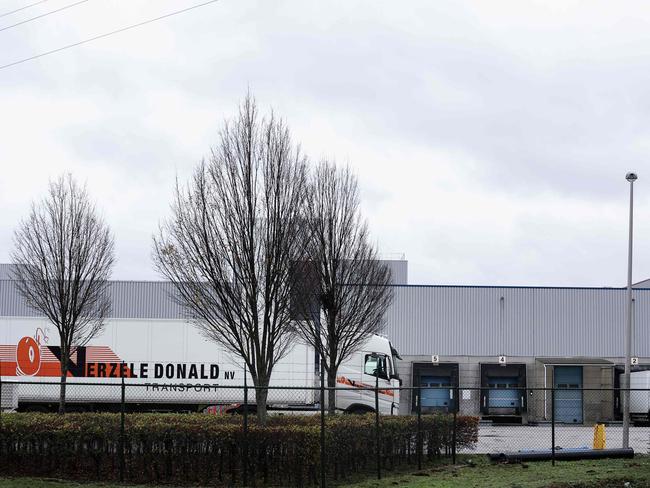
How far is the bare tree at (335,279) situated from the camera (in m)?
21.0

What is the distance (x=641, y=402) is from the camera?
128ft

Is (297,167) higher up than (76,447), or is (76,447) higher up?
(297,167)

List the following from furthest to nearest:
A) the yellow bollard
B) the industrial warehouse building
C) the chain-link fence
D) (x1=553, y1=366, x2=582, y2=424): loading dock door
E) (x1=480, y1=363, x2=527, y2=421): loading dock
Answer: the industrial warehouse building, (x1=553, y1=366, x2=582, y2=424): loading dock door, (x1=480, y1=363, x2=527, y2=421): loading dock, the yellow bollard, the chain-link fence

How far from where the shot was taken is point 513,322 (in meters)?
45.5

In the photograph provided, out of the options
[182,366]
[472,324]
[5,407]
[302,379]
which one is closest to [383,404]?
[302,379]

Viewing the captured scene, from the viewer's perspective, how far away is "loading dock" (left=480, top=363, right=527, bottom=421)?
40.5 meters

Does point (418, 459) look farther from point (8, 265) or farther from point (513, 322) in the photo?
point (8, 265)

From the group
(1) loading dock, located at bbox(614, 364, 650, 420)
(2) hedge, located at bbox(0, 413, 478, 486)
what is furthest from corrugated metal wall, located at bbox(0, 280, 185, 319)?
(2) hedge, located at bbox(0, 413, 478, 486)

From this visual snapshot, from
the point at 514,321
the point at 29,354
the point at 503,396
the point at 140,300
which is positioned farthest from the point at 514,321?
the point at 29,354

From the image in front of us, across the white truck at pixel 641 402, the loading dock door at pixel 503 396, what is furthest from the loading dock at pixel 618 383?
the loading dock door at pixel 503 396

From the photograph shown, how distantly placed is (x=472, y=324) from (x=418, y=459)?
27.4 meters

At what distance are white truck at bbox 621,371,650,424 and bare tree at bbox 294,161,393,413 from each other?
19653 mm

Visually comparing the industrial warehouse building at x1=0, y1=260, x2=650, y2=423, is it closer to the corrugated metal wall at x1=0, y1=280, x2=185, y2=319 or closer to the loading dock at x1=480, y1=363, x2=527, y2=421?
the loading dock at x1=480, y1=363, x2=527, y2=421

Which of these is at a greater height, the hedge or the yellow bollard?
the hedge
